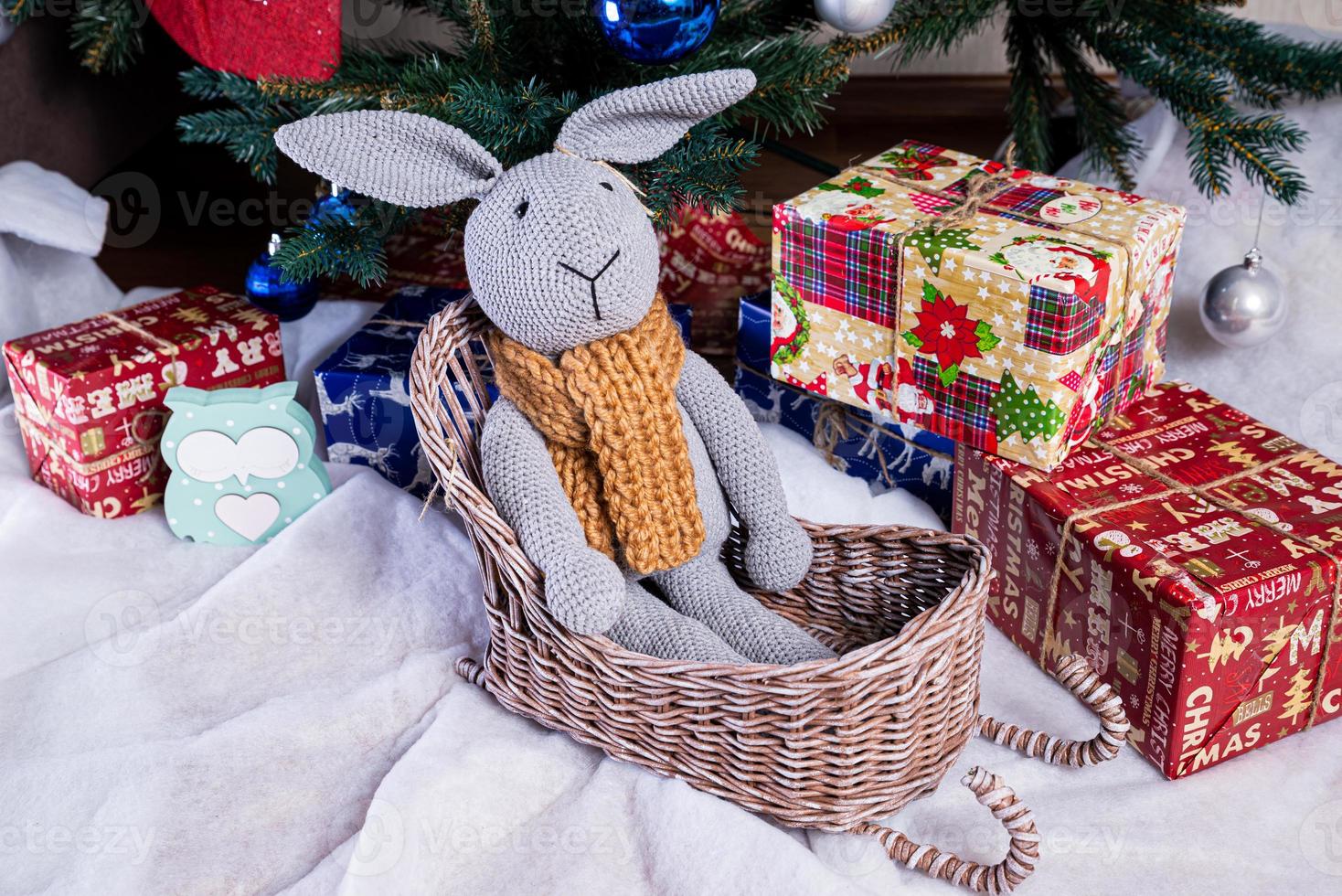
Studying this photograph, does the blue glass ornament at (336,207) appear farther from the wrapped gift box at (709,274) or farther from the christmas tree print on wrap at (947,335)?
the christmas tree print on wrap at (947,335)

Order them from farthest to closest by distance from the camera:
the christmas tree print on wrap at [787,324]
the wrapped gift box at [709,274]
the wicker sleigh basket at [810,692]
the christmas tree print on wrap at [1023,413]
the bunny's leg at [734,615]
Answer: the wrapped gift box at [709,274]
the christmas tree print on wrap at [787,324]
the christmas tree print on wrap at [1023,413]
the bunny's leg at [734,615]
the wicker sleigh basket at [810,692]

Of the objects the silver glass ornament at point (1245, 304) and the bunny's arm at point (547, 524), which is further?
the silver glass ornament at point (1245, 304)

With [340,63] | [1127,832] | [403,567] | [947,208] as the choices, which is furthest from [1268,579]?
[340,63]

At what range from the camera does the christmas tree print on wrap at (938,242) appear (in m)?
1.06

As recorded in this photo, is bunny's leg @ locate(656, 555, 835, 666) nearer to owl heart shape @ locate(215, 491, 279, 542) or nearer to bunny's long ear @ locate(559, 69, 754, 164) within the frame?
bunny's long ear @ locate(559, 69, 754, 164)

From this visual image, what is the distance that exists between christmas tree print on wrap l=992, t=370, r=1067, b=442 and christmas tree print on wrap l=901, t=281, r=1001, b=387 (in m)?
0.04

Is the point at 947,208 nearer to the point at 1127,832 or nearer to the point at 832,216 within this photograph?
the point at 832,216

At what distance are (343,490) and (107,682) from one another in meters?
0.29

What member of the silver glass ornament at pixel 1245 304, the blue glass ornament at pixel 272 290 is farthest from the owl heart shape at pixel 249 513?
the silver glass ornament at pixel 1245 304

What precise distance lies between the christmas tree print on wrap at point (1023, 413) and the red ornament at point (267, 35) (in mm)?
689

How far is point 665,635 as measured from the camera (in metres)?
0.93

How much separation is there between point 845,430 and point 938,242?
0.27 m

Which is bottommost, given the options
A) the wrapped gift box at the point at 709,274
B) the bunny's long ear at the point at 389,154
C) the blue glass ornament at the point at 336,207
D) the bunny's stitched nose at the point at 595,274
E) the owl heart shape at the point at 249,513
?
the owl heart shape at the point at 249,513

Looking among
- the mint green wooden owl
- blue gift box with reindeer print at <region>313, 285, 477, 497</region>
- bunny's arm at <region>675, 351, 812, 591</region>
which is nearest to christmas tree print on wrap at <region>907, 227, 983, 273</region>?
bunny's arm at <region>675, 351, 812, 591</region>
